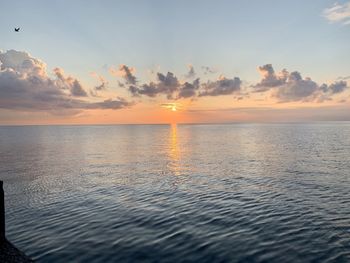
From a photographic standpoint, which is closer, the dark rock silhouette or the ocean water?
the dark rock silhouette

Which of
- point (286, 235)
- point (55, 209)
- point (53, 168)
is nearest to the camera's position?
point (286, 235)

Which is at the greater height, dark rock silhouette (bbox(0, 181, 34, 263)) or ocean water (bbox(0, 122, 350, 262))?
dark rock silhouette (bbox(0, 181, 34, 263))

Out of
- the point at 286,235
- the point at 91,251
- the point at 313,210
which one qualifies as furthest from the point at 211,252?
the point at 313,210

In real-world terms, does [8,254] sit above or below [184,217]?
above

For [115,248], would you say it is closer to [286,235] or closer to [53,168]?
[286,235]

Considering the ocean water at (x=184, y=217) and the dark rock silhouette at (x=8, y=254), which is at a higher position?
the dark rock silhouette at (x=8, y=254)

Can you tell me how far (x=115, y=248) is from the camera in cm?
2483

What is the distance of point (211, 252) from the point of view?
23953 mm

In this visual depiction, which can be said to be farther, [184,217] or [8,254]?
[184,217]

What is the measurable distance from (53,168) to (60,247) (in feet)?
176

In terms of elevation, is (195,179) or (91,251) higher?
(91,251)

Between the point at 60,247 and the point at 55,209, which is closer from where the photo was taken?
the point at 60,247

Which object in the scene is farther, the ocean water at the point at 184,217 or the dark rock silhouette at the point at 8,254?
the ocean water at the point at 184,217

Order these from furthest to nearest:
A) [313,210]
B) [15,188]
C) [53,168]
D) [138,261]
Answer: [53,168] < [15,188] < [313,210] < [138,261]
